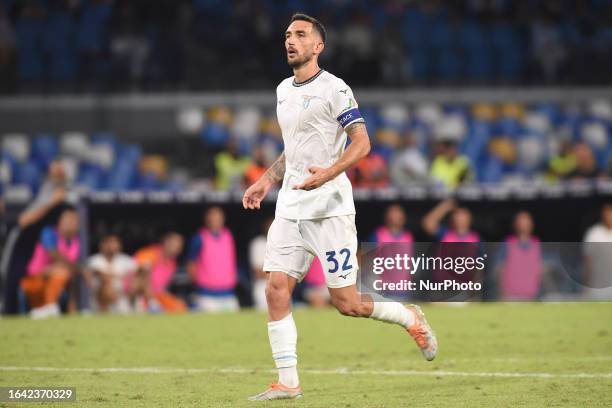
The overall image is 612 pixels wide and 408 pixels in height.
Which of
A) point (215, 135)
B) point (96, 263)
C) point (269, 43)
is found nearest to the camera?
point (96, 263)

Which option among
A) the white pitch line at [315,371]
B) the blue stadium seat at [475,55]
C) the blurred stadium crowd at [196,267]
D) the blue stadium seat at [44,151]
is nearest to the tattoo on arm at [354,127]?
the white pitch line at [315,371]

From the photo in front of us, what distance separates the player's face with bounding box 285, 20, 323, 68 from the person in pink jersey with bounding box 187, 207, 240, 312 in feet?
24.3

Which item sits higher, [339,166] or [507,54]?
[507,54]

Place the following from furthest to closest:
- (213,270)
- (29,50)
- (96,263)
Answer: (29,50), (213,270), (96,263)

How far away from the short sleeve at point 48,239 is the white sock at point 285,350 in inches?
280

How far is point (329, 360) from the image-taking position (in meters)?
9.40

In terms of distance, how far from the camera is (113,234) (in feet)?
47.8

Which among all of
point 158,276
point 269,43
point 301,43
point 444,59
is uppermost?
point 269,43

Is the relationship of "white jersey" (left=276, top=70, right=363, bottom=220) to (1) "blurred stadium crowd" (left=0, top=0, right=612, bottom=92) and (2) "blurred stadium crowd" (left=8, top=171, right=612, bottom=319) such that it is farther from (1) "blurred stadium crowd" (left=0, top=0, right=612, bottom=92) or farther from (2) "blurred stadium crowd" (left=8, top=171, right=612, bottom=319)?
(1) "blurred stadium crowd" (left=0, top=0, right=612, bottom=92)

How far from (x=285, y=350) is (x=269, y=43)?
15.7 meters

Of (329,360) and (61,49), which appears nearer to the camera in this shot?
(329,360)

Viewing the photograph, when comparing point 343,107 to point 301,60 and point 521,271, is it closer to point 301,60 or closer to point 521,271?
point 301,60

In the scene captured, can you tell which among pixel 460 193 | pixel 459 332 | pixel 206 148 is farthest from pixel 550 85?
pixel 459 332

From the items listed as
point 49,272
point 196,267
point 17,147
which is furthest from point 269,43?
point 49,272
